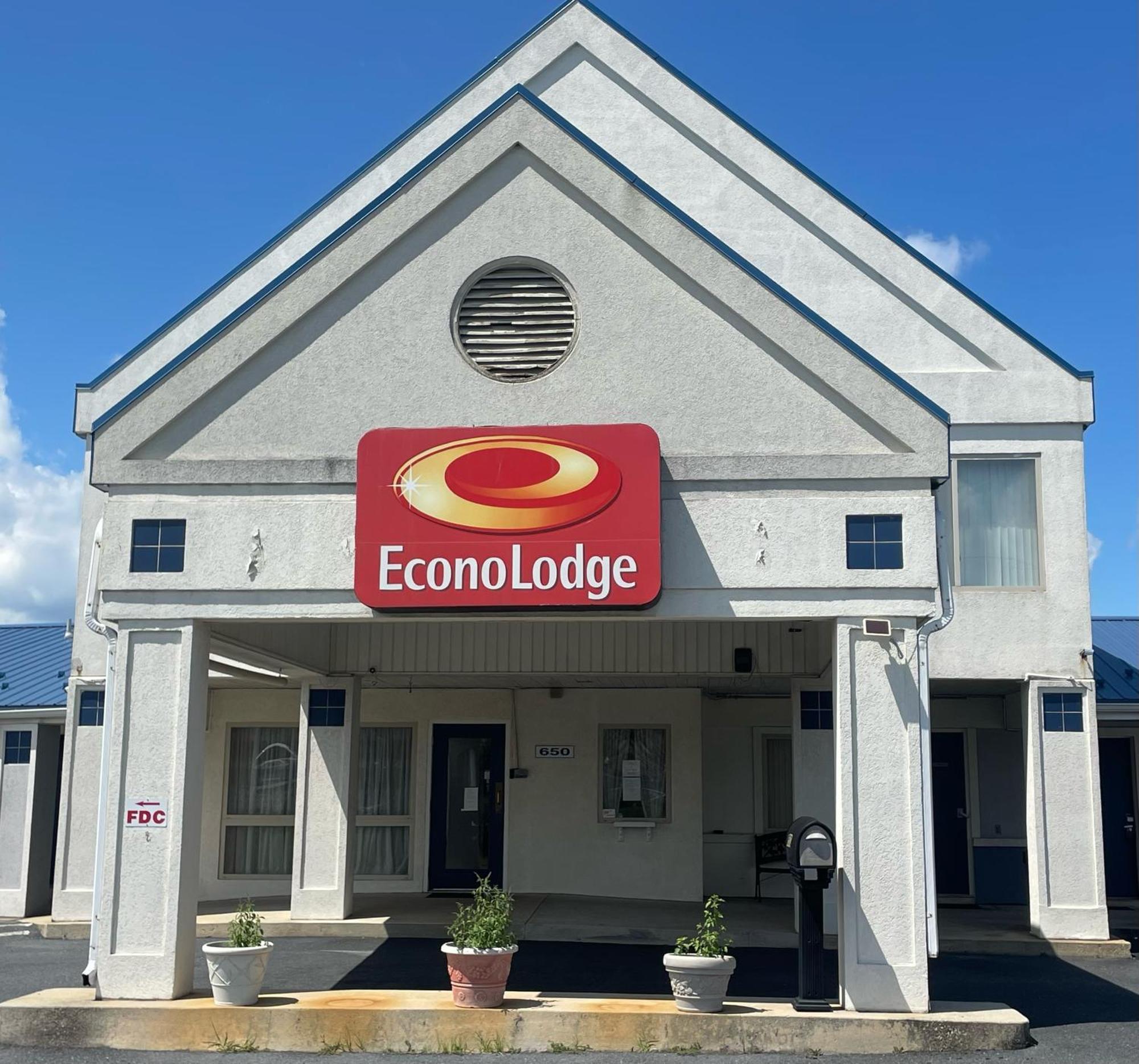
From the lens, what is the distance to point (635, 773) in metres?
17.1

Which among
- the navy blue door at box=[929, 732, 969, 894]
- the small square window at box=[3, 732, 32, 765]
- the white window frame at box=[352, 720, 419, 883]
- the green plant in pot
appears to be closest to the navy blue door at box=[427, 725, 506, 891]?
the white window frame at box=[352, 720, 419, 883]

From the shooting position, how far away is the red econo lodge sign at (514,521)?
388 inches

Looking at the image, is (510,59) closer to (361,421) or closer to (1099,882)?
(361,421)

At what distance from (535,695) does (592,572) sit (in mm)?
7865

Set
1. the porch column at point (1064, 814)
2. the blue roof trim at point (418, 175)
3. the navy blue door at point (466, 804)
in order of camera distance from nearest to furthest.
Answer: the blue roof trim at point (418, 175) → the porch column at point (1064, 814) → the navy blue door at point (466, 804)

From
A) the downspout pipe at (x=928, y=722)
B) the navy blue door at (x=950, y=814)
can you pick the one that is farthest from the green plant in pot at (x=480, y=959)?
the navy blue door at (x=950, y=814)

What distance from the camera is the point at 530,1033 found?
9.38 metres

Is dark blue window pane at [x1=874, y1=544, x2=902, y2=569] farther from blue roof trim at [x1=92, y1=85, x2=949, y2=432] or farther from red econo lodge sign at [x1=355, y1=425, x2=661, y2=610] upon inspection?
red econo lodge sign at [x1=355, y1=425, x2=661, y2=610]

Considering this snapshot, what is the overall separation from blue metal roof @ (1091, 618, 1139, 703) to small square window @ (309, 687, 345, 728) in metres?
9.19

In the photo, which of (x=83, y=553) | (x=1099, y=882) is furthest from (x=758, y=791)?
(x=83, y=553)

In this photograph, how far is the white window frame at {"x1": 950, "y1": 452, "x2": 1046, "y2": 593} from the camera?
1478cm

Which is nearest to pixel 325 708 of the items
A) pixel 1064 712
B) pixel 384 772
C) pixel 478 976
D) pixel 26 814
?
pixel 384 772

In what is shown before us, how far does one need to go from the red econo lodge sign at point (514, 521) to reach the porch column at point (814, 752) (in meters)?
5.56

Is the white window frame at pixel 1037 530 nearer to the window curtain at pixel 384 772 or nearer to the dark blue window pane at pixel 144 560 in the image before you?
the window curtain at pixel 384 772
